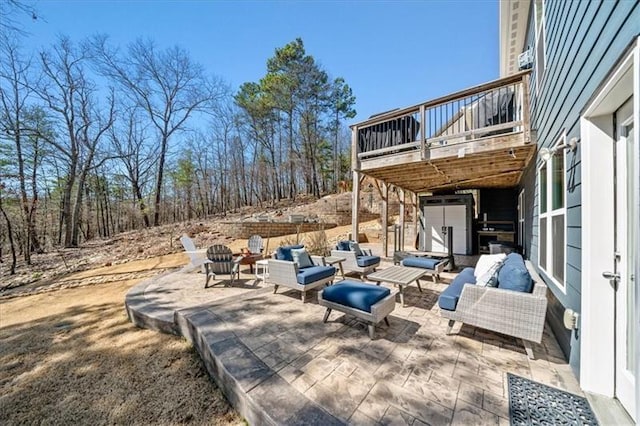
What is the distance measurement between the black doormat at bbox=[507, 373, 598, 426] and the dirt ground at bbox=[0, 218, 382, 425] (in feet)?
6.77

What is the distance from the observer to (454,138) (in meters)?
4.77

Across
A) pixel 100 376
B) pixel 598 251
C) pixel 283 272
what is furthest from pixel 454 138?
pixel 100 376

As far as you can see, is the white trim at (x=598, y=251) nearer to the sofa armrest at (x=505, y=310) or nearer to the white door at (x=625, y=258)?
the white door at (x=625, y=258)

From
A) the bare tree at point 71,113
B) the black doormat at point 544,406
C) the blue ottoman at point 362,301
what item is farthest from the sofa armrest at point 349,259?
the bare tree at point 71,113

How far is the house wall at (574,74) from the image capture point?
1.53 metres

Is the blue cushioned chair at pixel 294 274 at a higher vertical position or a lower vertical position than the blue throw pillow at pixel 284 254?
lower

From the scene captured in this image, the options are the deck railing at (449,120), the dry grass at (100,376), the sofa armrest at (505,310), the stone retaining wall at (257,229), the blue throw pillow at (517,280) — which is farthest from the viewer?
the stone retaining wall at (257,229)

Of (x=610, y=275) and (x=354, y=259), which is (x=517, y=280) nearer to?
(x=610, y=275)

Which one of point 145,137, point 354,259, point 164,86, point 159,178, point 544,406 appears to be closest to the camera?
point 544,406

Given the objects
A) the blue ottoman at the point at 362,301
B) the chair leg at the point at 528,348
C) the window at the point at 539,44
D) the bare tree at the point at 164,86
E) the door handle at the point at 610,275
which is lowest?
the chair leg at the point at 528,348

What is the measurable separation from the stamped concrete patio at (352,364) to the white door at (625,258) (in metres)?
0.41

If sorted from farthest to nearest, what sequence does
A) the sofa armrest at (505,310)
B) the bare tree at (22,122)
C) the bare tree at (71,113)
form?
the bare tree at (71,113), the bare tree at (22,122), the sofa armrest at (505,310)

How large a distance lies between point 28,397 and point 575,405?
476cm

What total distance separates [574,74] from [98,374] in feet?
18.4
